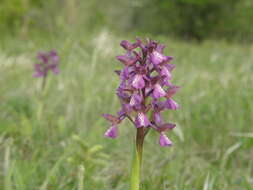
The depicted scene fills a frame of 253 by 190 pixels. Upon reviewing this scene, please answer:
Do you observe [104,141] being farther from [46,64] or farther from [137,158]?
[137,158]

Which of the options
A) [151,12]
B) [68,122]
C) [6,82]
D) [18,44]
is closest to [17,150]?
[68,122]

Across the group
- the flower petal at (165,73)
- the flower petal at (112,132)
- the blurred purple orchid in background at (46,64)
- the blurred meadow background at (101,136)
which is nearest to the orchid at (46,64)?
the blurred purple orchid in background at (46,64)

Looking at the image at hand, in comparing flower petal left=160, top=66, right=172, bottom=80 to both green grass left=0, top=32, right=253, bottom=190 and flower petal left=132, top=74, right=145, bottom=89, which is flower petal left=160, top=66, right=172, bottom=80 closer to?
flower petal left=132, top=74, right=145, bottom=89

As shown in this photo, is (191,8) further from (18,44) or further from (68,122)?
(68,122)

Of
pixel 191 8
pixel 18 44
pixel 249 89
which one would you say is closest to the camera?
pixel 249 89

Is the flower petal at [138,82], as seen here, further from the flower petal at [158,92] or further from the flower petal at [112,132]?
the flower petal at [112,132]

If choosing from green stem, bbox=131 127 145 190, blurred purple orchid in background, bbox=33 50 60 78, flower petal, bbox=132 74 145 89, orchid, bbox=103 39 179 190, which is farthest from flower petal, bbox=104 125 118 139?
blurred purple orchid in background, bbox=33 50 60 78
